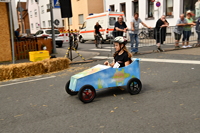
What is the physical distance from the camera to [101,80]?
502cm

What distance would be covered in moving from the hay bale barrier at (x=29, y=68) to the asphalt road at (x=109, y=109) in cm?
125

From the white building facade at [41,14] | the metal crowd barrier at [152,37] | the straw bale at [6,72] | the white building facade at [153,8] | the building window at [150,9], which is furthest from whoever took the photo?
the white building facade at [41,14]

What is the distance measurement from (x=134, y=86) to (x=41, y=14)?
47.0 m

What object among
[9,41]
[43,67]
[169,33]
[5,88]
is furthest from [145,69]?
[9,41]

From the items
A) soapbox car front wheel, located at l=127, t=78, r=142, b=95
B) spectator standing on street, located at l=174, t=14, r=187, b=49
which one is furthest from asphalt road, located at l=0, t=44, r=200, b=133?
spectator standing on street, located at l=174, t=14, r=187, b=49

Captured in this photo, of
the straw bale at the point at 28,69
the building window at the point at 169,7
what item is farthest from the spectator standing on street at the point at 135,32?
the building window at the point at 169,7

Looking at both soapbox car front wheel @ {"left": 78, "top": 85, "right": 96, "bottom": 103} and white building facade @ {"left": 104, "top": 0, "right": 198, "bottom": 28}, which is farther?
white building facade @ {"left": 104, "top": 0, "right": 198, "bottom": 28}

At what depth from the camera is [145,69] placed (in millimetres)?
8141

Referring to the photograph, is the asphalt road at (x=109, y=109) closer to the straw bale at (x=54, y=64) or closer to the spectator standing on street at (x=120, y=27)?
the straw bale at (x=54, y=64)

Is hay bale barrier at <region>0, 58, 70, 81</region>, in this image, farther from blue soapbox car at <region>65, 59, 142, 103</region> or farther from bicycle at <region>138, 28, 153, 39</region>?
bicycle at <region>138, 28, 153, 39</region>

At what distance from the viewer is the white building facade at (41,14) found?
145 feet

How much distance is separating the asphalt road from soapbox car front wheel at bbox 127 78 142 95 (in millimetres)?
114

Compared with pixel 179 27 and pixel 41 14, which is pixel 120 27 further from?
pixel 41 14

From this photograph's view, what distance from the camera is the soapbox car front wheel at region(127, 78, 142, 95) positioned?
5195 mm
